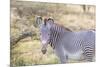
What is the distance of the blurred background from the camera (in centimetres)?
162

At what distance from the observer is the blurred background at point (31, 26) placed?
1.62m

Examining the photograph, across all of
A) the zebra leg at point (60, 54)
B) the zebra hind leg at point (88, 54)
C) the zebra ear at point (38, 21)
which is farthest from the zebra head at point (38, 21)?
the zebra hind leg at point (88, 54)

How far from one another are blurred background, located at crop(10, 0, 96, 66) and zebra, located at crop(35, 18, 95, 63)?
42 millimetres

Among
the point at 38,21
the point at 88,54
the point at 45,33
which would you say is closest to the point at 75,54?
the point at 88,54

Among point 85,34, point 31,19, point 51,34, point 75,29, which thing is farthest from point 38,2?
point 85,34

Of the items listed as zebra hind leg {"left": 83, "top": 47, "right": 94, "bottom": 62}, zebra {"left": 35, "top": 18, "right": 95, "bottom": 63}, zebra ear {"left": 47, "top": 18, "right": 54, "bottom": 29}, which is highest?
zebra ear {"left": 47, "top": 18, "right": 54, "bottom": 29}

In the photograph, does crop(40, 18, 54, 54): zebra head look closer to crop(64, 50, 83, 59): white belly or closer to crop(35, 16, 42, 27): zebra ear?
crop(35, 16, 42, 27): zebra ear

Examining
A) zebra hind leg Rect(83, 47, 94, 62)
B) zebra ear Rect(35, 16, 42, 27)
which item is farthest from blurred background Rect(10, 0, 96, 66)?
zebra hind leg Rect(83, 47, 94, 62)

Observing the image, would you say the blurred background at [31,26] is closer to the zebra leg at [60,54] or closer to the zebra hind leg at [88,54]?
the zebra leg at [60,54]

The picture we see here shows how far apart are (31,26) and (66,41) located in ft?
1.16

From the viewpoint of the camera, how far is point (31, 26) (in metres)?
1.67

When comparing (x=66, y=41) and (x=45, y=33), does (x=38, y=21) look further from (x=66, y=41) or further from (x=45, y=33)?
(x=66, y=41)

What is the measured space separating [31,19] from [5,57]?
1.29ft

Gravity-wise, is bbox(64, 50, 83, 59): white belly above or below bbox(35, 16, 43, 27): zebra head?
below
